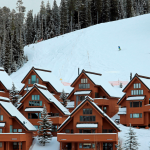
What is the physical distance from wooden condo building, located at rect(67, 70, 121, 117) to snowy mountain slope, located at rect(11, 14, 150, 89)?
1976 cm

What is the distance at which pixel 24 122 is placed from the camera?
1826 inches

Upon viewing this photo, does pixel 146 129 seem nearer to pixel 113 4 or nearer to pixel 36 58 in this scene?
pixel 36 58

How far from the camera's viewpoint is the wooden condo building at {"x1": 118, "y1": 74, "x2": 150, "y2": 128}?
54969 mm

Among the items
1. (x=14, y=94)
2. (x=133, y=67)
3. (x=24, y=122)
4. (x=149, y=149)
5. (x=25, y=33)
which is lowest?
(x=149, y=149)

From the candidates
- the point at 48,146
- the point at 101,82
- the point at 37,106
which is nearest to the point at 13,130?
the point at 48,146

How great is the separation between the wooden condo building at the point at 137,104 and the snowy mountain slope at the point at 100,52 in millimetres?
24416

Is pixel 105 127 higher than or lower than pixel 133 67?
lower

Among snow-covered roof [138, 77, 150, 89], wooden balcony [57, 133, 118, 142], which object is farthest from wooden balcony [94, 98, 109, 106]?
wooden balcony [57, 133, 118, 142]

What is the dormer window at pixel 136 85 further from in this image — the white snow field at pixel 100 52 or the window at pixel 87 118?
the white snow field at pixel 100 52

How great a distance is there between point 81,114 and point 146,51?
5541 cm

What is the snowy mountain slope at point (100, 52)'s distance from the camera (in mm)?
89500

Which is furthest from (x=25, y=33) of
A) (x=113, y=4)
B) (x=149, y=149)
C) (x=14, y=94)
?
(x=149, y=149)

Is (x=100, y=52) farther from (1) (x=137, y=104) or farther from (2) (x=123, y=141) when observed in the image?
(2) (x=123, y=141)

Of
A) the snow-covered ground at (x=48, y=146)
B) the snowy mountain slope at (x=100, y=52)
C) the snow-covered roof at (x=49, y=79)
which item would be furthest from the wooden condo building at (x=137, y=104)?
the snowy mountain slope at (x=100, y=52)
